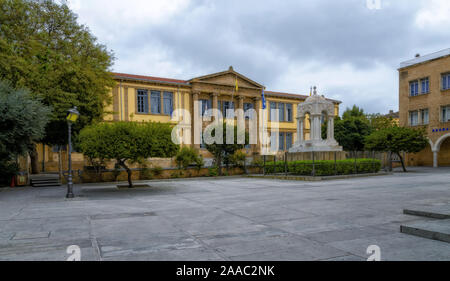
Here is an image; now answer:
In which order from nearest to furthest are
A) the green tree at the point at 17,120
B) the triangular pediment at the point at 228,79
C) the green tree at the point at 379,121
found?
the green tree at the point at 17,120
the triangular pediment at the point at 228,79
the green tree at the point at 379,121

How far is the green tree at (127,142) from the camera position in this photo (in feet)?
51.7

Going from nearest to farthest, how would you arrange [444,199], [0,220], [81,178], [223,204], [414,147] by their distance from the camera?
[0,220] < [444,199] < [223,204] < [81,178] < [414,147]

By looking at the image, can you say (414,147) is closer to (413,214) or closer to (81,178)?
(413,214)

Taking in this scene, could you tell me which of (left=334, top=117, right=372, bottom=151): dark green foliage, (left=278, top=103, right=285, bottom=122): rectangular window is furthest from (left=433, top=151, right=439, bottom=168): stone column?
(left=278, top=103, right=285, bottom=122): rectangular window

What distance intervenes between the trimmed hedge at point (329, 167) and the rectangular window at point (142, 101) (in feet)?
57.7

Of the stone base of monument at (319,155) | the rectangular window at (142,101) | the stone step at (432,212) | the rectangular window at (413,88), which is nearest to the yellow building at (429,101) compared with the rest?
the rectangular window at (413,88)

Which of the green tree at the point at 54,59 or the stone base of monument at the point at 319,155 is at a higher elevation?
the green tree at the point at 54,59

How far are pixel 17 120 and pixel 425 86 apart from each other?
1496 inches

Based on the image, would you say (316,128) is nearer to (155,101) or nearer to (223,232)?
(223,232)

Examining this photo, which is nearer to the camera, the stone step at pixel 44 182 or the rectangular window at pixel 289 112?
the stone step at pixel 44 182

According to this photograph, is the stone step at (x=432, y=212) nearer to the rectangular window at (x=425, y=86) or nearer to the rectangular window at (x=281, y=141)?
the rectangular window at (x=425, y=86)

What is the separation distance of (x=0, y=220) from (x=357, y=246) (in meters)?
8.73
